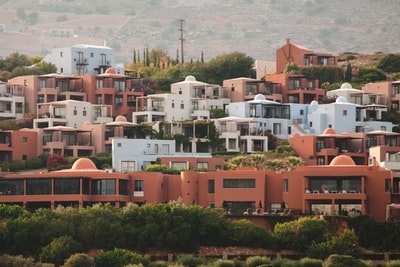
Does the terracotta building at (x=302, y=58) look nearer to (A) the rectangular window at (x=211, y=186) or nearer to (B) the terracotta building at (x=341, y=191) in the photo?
(A) the rectangular window at (x=211, y=186)

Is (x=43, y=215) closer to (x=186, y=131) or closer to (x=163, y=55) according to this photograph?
(x=186, y=131)

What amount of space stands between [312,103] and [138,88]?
50.0ft

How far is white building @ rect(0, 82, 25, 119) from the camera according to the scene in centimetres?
13838

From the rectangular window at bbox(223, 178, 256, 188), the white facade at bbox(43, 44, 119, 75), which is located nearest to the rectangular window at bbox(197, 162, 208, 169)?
the rectangular window at bbox(223, 178, 256, 188)

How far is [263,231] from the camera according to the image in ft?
348

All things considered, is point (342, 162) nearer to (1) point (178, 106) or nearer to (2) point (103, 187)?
(2) point (103, 187)

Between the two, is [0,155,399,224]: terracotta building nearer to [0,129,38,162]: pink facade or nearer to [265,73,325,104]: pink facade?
[0,129,38,162]: pink facade

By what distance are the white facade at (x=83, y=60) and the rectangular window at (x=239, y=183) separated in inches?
1670

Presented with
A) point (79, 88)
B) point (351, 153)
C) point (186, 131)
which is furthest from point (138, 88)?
point (351, 153)

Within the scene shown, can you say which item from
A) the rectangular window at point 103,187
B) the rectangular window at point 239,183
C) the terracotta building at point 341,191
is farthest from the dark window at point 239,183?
the rectangular window at point 103,187

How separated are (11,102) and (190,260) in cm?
4053

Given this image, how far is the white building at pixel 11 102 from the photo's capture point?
454 feet

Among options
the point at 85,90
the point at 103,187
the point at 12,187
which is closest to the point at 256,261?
the point at 103,187

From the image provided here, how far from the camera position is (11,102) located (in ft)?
455
